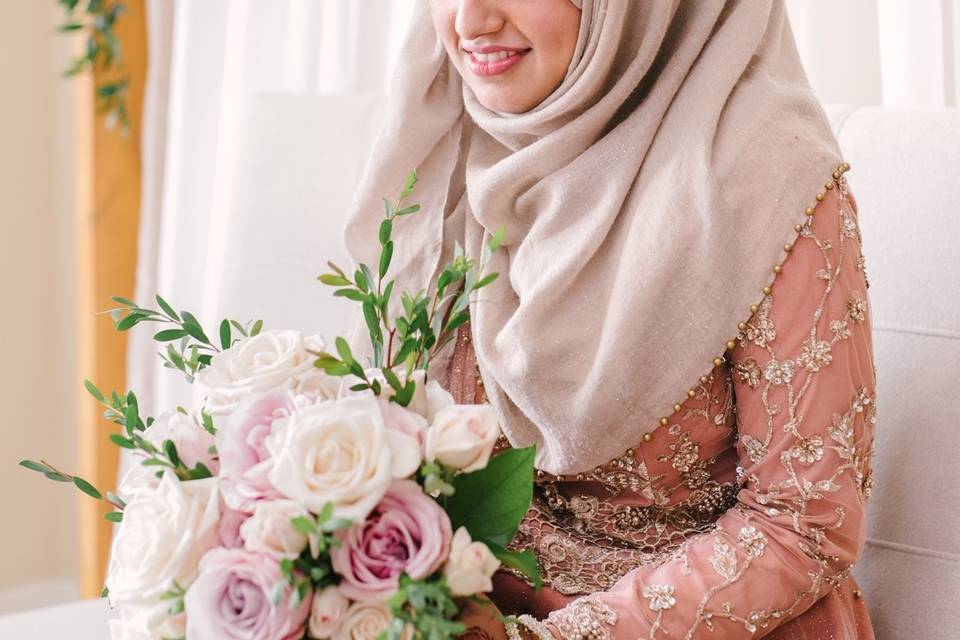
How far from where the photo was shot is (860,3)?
157 cm

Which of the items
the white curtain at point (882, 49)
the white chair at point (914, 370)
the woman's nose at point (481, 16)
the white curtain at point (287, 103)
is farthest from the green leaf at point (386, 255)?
the white curtain at point (882, 49)

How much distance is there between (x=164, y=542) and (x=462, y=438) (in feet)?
→ 0.69

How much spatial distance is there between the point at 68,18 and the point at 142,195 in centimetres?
54

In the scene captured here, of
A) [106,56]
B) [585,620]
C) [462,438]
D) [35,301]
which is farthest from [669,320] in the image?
[35,301]

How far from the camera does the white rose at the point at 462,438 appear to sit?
2.36ft

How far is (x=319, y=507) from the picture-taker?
0.69 metres

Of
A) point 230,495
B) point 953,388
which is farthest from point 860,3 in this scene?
point 230,495

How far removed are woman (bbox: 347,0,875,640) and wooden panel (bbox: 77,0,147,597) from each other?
5.22 ft

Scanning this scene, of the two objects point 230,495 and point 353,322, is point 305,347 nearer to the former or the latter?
point 230,495

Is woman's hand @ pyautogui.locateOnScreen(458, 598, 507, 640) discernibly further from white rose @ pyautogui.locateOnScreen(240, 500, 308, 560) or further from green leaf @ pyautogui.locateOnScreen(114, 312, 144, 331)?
green leaf @ pyautogui.locateOnScreen(114, 312, 144, 331)

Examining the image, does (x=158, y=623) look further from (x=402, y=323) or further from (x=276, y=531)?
(x=402, y=323)

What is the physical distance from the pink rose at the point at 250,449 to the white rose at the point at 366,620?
9 centimetres

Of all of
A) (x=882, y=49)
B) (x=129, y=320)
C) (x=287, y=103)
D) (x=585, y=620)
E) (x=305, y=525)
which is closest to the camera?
A: (x=305, y=525)

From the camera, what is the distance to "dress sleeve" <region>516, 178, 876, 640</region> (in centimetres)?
101
